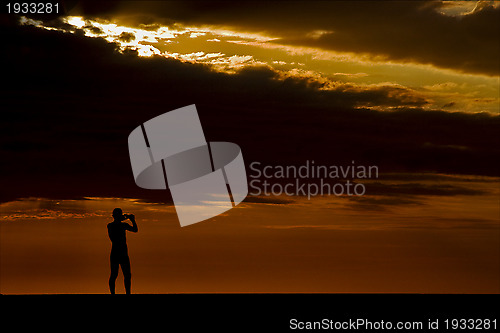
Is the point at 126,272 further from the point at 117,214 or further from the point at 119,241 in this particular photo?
the point at 117,214

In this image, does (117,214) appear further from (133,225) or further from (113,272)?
(113,272)

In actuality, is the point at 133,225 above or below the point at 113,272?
above

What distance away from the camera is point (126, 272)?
17.0 metres

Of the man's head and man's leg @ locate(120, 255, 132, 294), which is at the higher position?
the man's head

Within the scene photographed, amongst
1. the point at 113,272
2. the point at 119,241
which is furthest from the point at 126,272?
the point at 119,241

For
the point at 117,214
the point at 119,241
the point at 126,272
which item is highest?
the point at 117,214

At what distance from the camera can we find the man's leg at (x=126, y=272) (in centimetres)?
1691

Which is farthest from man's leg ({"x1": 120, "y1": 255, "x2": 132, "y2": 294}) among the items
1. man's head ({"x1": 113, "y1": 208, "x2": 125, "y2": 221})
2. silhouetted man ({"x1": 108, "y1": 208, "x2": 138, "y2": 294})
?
man's head ({"x1": 113, "y1": 208, "x2": 125, "y2": 221})

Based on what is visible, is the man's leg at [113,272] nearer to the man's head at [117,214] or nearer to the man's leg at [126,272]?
the man's leg at [126,272]

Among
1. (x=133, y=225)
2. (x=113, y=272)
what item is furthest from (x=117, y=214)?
(x=113, y=272)

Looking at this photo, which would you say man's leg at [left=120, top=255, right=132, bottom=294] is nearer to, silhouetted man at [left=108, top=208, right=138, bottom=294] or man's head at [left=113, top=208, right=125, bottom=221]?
silhouetted man at [left=108, top=208, right=138, bottom=294]

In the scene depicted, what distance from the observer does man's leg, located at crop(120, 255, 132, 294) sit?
16.9 metres
